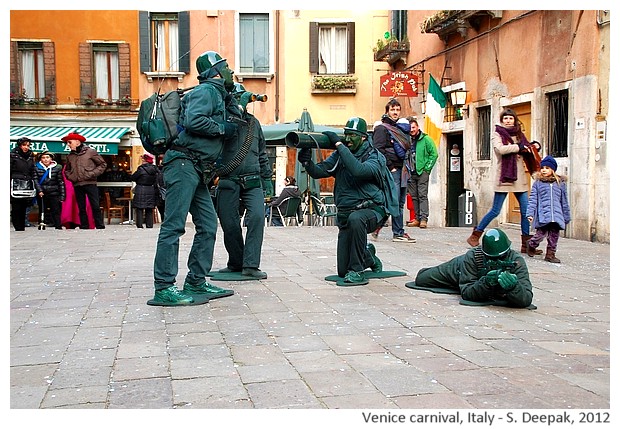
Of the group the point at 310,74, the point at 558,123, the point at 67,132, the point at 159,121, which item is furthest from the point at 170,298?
the point at 310,74

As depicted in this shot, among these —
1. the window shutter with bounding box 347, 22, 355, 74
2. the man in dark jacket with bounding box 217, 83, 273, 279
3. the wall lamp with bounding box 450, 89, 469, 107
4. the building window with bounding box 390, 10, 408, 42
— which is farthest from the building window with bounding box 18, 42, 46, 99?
the man in dark jacket with bounding box 217, 83, 273, 279

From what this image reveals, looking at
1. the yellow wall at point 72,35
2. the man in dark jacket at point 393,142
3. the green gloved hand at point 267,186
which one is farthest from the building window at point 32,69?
the green gloved hand at point 267,186

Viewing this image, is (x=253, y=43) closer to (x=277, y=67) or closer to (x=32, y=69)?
(x=277, y=67)

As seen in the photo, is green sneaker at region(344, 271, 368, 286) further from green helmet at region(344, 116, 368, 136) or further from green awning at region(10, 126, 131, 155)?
green awning at region(10, 126, 131, 155)

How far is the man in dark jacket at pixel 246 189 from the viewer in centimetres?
718

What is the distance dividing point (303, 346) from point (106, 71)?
20861mm

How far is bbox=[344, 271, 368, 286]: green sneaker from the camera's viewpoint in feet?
23.1

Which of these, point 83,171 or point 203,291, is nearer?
point 203,291

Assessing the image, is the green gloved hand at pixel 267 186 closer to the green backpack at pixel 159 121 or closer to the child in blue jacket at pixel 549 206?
the green backpack at pixel 159 121

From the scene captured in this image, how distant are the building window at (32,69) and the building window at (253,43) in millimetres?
6078

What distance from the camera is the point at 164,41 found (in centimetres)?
2389

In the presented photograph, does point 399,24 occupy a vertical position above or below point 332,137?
above
